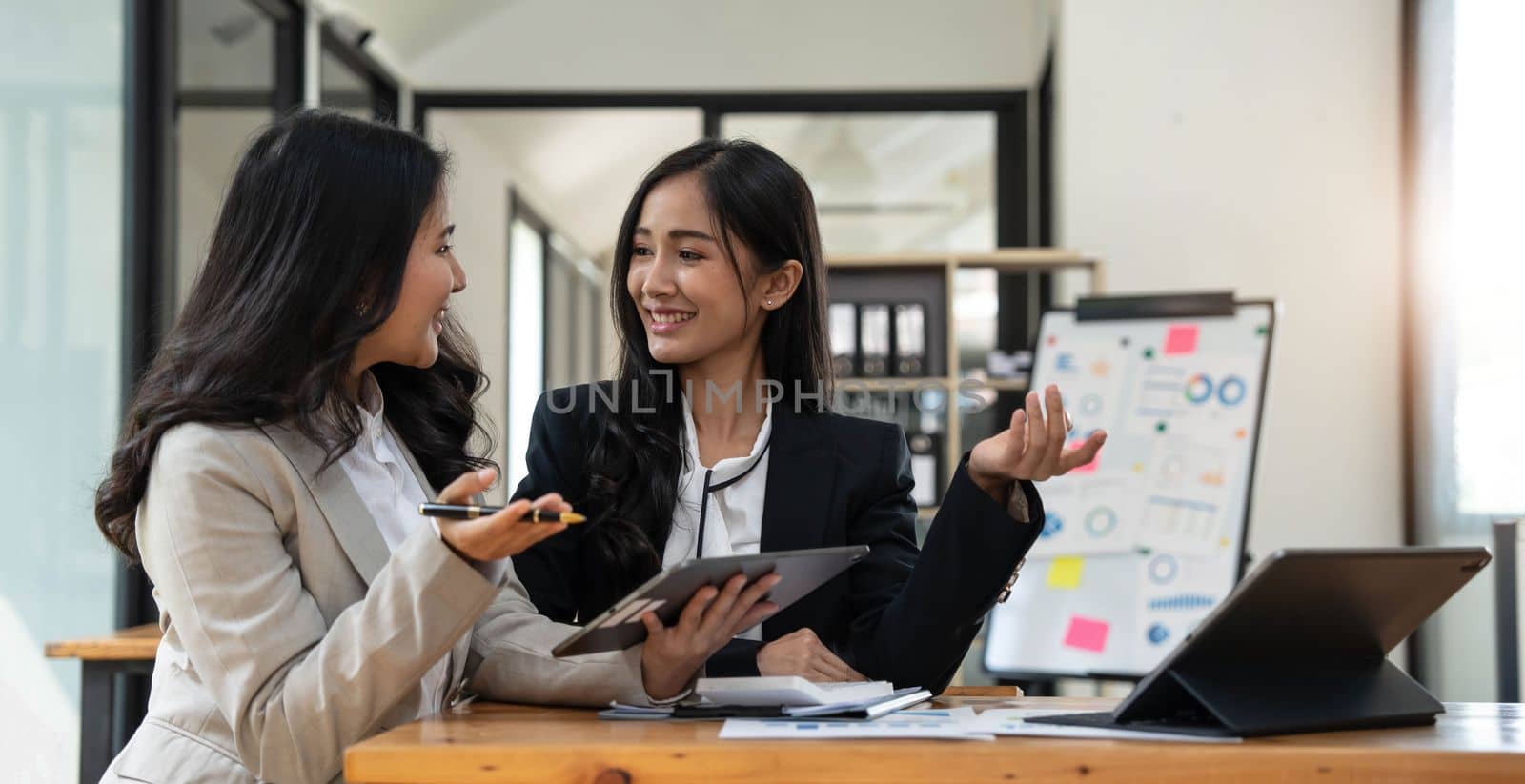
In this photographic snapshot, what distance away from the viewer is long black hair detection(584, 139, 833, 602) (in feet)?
5.93

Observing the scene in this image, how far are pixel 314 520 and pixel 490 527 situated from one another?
0.96ft

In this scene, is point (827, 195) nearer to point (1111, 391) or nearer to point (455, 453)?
point (1111, 391)

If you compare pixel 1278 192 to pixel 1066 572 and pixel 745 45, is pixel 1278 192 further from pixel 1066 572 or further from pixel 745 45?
pixel 745 45

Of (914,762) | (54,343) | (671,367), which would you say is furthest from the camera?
(54,343)

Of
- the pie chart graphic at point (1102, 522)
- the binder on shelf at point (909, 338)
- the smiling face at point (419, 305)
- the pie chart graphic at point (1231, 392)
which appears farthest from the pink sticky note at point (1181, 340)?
the smiling face at point (419, 305)

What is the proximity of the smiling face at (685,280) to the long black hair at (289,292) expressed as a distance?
0.38 m

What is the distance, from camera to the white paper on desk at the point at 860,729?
3.81 feet

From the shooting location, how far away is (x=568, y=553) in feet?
5.99

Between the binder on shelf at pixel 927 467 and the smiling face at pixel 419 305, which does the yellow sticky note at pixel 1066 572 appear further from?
the smiling face at pixel 419 305

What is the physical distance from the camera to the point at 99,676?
298cm

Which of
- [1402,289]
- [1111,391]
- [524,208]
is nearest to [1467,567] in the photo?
[1111,391]

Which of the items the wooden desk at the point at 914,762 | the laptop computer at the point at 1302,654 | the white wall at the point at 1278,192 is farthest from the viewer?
the white wall at the point at 1278,192

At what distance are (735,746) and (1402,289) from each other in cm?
415

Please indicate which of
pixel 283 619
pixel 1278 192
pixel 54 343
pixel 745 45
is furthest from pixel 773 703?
pixel 745 45
